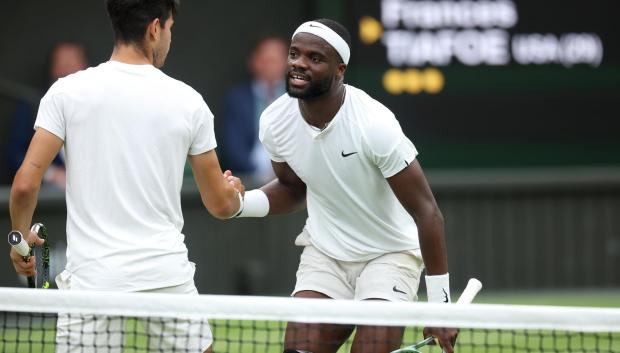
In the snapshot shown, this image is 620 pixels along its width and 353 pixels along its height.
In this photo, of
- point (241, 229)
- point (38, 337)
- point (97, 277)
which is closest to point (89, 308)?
point (97, 277)

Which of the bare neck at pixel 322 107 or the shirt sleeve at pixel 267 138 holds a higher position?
the bare neck at pixel 322 107

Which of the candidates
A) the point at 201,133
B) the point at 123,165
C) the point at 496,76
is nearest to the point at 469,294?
the point at 201,133

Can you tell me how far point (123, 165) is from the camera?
5.12m

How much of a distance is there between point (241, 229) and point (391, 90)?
5.55 feet

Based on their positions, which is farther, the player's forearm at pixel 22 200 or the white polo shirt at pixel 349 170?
the white polo shirt at pixel 349 170

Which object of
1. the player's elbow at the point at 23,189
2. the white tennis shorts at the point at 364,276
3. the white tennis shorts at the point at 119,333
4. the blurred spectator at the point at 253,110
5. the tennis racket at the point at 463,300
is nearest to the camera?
the player's elbow at the point at 23,189

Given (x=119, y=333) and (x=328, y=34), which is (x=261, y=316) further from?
(x=328, y=34)

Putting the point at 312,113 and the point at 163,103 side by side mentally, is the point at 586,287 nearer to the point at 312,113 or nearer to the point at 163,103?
the point at 312,113

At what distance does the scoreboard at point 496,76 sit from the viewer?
1172 centimetres

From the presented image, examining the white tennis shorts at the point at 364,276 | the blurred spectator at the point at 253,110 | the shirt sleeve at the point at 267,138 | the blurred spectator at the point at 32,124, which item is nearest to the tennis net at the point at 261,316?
the white tennis shorts at the point at 364,276

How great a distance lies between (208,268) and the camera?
37.3 feet

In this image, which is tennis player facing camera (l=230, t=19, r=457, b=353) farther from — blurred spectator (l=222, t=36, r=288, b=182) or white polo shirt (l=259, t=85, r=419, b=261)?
blurred spectator (l=222, t=36, r=288, b=182)

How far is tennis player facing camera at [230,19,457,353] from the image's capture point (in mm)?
5809

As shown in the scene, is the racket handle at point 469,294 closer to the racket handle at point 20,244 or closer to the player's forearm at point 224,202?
the player's forearm at point 224,202
